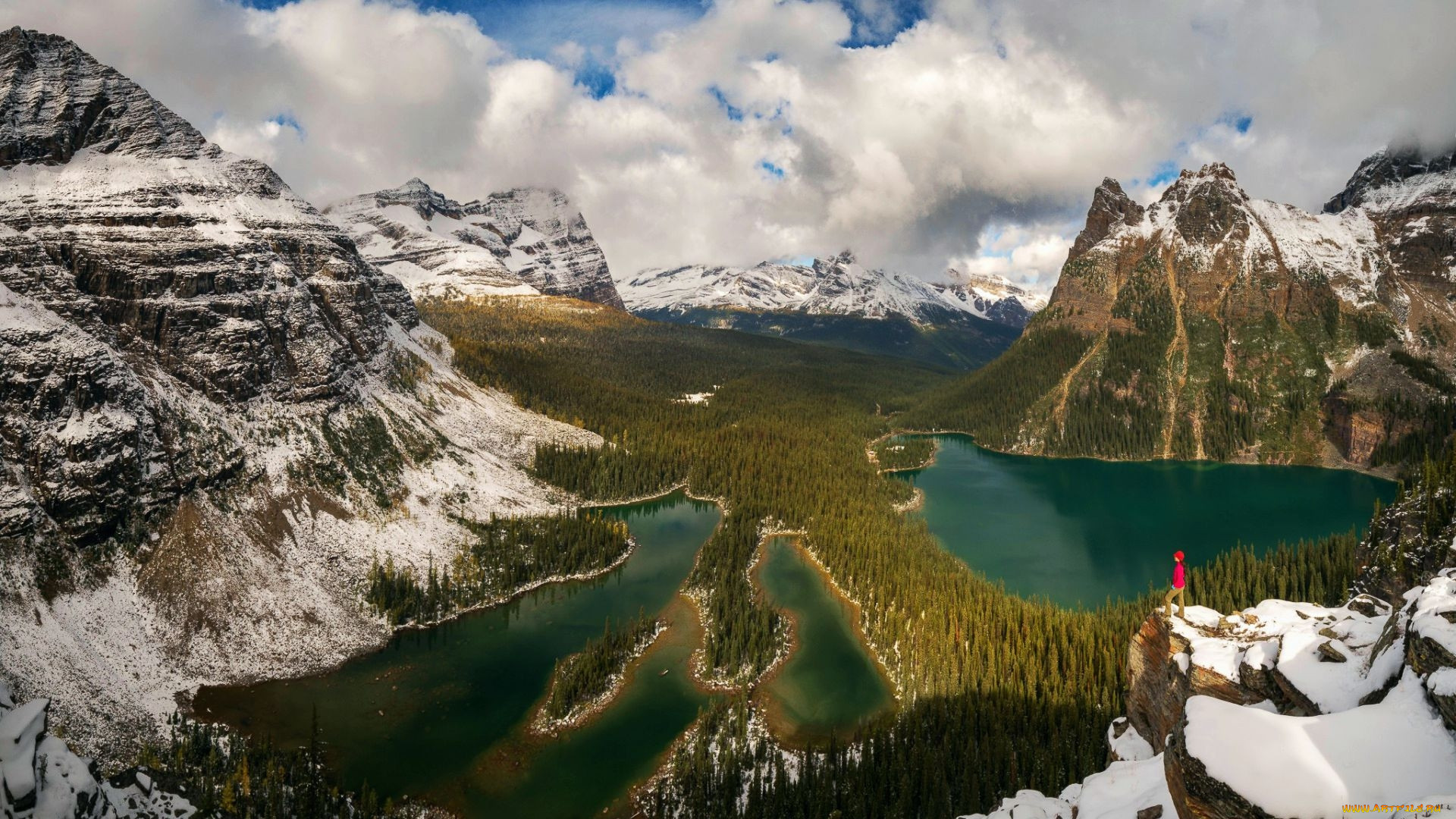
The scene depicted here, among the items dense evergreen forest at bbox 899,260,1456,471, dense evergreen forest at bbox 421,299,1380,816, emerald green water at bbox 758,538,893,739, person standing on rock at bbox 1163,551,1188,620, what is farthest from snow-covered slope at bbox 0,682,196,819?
dense evergreen forest at bbox 899,260,1456,471

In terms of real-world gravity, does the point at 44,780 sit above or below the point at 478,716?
above

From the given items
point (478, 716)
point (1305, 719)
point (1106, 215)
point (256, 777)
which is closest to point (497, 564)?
point (478, 716)

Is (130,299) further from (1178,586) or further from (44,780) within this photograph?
(1178,586)

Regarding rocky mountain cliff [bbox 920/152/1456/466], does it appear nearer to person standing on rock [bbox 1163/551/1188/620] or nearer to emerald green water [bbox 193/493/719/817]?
emerald green water [bbox 193/493/719/817]

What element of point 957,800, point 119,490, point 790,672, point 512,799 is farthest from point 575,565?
point 957,800

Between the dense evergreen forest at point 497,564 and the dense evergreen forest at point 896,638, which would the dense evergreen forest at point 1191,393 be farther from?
the dense evergreen forest at point 497,564
